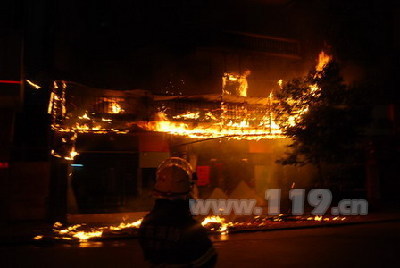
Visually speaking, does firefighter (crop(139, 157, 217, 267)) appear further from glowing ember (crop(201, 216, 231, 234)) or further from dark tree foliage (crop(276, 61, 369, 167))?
dark tree foliage (crop(276, 61, 369, 167))

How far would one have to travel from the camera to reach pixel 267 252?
10.0m

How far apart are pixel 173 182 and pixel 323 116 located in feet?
47.3

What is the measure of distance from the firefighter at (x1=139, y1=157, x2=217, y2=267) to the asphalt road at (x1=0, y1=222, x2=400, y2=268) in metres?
5.91

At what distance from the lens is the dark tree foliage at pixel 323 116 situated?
54.4 feet

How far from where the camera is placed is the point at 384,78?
20672 millimetres

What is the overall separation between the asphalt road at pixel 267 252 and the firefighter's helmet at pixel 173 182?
5913 mm

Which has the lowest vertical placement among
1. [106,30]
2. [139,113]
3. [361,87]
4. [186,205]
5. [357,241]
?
[357,241]

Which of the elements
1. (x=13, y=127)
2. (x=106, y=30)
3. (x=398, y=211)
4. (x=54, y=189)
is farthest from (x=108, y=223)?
(x=398, y=211)

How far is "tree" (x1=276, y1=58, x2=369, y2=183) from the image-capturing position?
653 inches

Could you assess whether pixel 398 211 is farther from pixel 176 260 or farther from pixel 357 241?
pixel 176 260

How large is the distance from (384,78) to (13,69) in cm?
1597

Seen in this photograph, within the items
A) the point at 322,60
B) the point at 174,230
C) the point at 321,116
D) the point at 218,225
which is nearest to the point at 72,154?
the point at 218,225

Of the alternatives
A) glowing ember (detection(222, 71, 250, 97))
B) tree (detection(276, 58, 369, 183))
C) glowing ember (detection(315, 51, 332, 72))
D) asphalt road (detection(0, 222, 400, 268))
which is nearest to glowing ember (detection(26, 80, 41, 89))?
asphalt road (detection(0, 222, 400, 268))

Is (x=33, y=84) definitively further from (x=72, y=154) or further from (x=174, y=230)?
(x=174, y=230)
